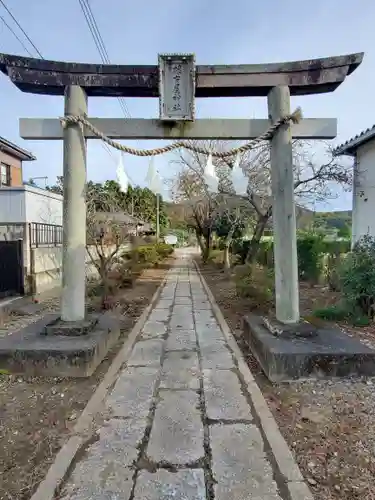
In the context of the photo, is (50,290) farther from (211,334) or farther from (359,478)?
(359,478)

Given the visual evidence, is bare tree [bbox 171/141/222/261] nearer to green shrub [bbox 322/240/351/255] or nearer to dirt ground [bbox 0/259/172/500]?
green shrub [bbox 322/240/351/255]

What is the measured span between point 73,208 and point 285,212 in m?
2.70

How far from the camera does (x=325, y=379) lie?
12.2 feet

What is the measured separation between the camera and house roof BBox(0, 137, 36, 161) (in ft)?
50.5

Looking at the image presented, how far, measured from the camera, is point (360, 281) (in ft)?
20.4

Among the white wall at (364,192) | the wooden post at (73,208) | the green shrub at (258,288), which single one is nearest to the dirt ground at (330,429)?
the wooden post at (73,208)

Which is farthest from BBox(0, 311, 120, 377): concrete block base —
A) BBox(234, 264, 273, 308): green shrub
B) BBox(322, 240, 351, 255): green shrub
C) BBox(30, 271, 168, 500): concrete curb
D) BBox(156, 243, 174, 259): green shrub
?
Answer: BBox(156, 243, 174, 259): green shrub

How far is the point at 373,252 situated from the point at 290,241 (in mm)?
2860

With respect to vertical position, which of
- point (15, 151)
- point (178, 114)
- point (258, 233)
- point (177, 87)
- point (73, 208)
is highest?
point (15, 151)

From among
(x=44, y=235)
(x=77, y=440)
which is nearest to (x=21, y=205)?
(x=44, y=235)

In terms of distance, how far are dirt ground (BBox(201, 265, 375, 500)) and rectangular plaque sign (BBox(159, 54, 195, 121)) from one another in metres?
3.29

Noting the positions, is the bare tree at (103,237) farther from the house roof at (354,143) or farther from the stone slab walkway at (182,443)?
the house roof at (354,143)

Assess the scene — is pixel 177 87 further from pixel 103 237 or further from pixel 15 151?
pixel 15 151

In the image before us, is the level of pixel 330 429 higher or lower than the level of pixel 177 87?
lower
